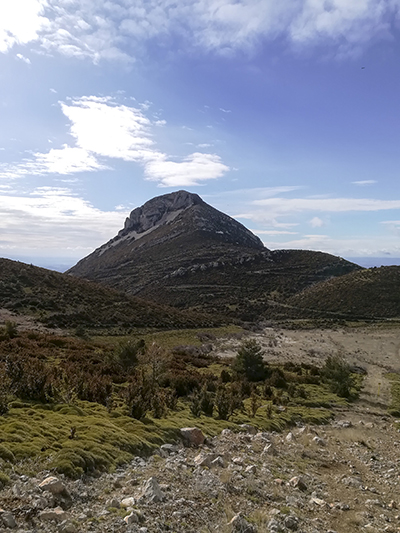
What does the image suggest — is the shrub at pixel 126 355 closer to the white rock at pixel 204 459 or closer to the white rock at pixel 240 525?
the white rock at pixel 204 459

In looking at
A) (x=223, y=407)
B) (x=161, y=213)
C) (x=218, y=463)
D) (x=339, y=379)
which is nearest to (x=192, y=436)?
(x=218, y=463)

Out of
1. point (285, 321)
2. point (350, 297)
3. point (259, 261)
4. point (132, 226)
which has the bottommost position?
point (285, 321)

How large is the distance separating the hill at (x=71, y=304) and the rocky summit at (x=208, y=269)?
25415mm

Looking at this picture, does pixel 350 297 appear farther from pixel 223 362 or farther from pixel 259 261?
pixel 223 362

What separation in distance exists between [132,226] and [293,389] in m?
186

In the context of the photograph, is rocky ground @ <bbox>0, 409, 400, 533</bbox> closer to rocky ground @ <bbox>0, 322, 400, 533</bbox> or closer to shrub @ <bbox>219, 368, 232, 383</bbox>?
rocky ground @ <bbox>0, 322, 400, 533</bbox>

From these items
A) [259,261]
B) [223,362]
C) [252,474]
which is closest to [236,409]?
[252,474]

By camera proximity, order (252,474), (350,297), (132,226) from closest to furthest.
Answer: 1. (252,474)
2. (350,297)
3. (132,226)

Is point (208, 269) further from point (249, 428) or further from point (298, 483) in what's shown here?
point (298, 483)

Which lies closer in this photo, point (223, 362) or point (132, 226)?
point (223, 362)

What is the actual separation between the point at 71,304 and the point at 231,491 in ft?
148

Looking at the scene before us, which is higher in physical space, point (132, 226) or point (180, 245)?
point (132, 226)

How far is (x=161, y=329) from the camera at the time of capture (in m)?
49.1

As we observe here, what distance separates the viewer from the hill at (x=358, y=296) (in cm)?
7144
